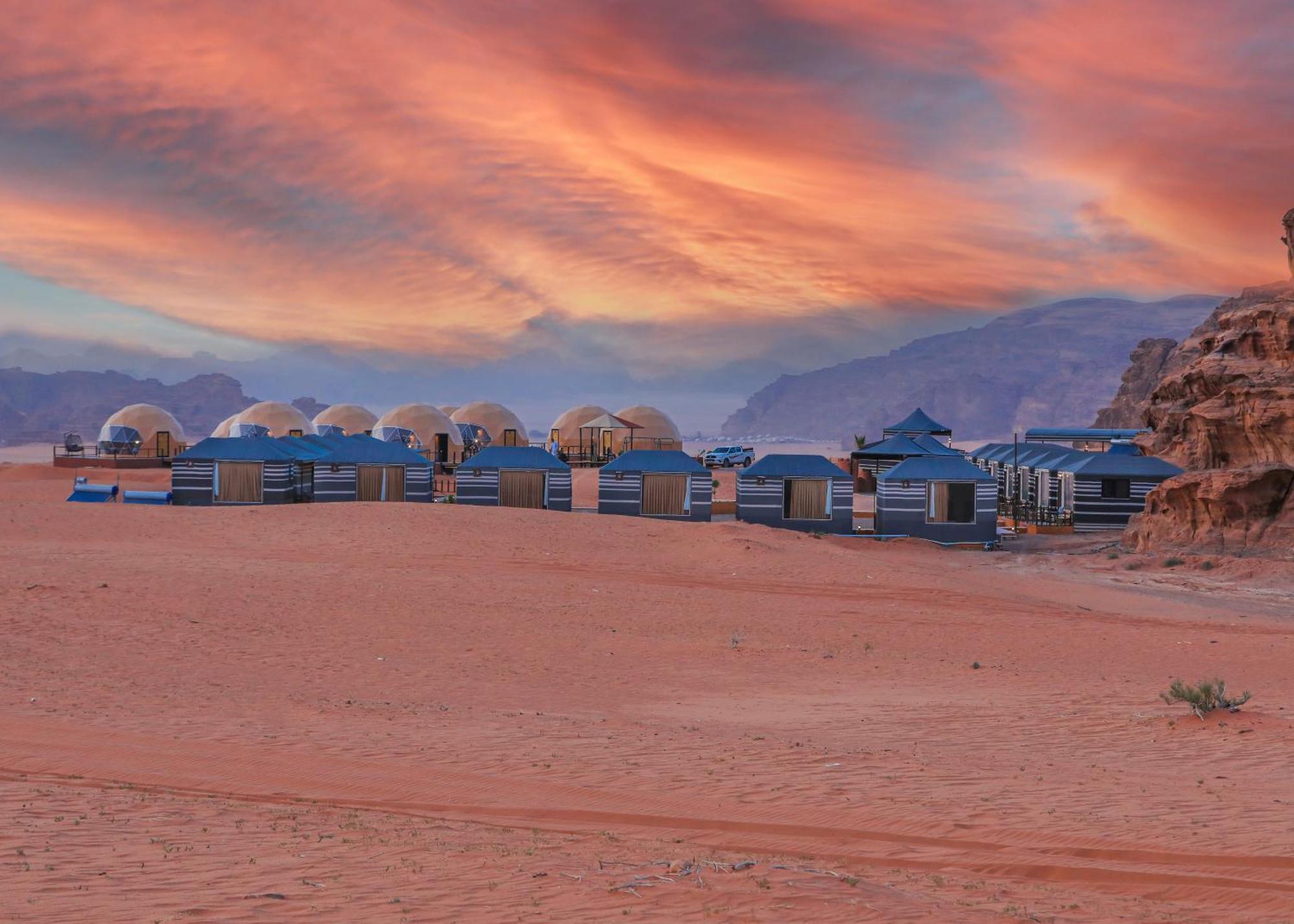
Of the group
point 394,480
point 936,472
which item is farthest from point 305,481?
point 936,472

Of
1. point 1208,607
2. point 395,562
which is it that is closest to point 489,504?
point 395,562

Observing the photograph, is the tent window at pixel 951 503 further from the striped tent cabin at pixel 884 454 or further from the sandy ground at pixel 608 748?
the sandy ground at pixel 608 748

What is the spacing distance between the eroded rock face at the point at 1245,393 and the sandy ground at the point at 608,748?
11760 millimetres

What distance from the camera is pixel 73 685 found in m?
12.0

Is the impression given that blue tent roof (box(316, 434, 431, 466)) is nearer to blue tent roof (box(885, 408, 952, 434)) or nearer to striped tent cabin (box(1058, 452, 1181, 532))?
striped tent cabin (box(1058, 452, 1181, 532))

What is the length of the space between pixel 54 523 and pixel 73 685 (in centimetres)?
1814

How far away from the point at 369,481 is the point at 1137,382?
82976 mm

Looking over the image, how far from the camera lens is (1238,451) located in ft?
113

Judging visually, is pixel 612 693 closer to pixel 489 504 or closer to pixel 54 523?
pixel 54 523

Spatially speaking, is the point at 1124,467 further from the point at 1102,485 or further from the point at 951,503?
the point at 951,503

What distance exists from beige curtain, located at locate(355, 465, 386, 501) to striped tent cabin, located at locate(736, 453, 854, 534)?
41.2 ft

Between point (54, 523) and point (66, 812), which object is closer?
point (66, 812)

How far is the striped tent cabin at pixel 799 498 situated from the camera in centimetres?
3478

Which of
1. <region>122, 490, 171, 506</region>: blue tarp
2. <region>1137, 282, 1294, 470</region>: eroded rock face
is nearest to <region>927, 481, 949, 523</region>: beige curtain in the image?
<region>1137, 282, 1294, 470</region>: eroded rock face
